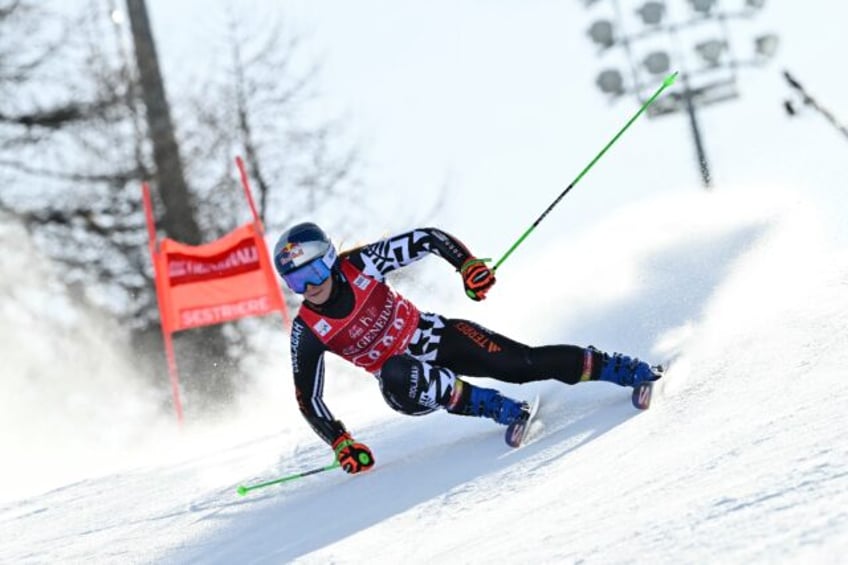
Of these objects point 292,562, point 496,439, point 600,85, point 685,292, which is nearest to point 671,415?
point 496,439

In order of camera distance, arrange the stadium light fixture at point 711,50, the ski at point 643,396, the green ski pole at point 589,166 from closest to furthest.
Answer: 1. the ski at point 643,396
2. the green ski pole at point 589,166
3. the stadium light fixture at point 711,50

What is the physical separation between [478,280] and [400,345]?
47 centimetres

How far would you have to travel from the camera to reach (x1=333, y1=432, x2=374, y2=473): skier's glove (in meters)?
5.64

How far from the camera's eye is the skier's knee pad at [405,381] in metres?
5.44

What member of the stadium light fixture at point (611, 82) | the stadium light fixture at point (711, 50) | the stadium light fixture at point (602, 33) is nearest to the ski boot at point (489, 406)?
the stadium light fixture at point (611, 82)

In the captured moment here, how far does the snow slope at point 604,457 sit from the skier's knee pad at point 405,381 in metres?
0.27

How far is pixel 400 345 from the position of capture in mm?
5730

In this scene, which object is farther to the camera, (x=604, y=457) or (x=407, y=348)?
(x=407, y=348)

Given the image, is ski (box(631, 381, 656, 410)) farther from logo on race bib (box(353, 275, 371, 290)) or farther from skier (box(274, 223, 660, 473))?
logo on race bib (box(353, 275, 371, 290))

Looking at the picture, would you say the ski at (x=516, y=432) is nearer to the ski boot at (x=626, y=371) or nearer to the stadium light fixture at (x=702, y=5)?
the ski boot at (x=626, y=371)

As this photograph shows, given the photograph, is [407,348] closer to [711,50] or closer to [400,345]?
[400,345]

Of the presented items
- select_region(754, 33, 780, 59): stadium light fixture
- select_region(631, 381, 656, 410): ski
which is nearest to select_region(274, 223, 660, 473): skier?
select_region(631, 381, 656, 410): ski

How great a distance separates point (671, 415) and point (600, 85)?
12.5 metres

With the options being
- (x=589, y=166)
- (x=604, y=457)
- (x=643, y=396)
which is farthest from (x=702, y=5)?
(x=604, y=457)
